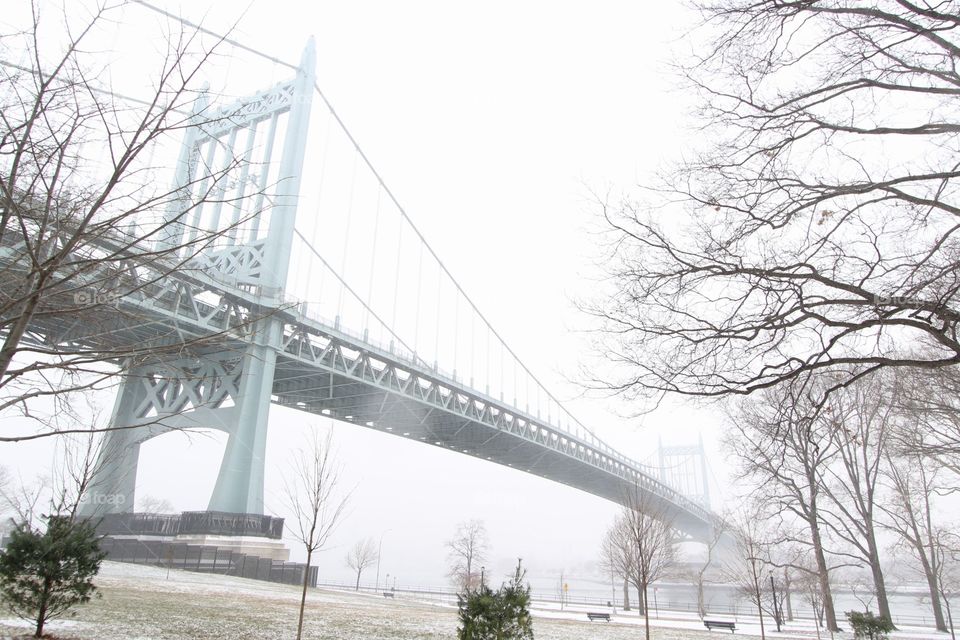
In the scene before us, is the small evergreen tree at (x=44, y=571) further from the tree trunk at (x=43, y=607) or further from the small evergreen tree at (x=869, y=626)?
the small evergreen tree at (x=869, y=626)

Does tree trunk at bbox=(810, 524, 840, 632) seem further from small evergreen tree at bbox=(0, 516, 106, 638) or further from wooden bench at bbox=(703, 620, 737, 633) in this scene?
small evergreen tree at bbox=(0, 516, 106, 638)

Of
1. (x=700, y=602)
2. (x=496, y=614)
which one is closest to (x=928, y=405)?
(x=496, y=614)

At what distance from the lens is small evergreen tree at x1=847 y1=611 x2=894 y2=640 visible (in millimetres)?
11391

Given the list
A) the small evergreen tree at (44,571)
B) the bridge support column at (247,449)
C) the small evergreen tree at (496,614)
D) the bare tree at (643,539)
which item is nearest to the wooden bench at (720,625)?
the bare tree at (643,539)

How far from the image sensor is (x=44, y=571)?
6406 mm

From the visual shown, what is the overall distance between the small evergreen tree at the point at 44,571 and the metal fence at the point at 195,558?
14259 mm

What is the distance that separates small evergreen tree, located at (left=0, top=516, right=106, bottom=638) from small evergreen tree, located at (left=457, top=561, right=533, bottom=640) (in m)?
4.54

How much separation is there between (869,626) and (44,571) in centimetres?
1425

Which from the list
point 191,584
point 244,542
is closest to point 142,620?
point 191,584

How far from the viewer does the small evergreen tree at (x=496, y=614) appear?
5.97 meters

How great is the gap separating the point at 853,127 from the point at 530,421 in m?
37.9

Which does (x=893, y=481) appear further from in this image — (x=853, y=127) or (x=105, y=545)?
(x=105, y=545)

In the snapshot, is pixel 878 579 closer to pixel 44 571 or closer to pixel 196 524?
pixel 44 571

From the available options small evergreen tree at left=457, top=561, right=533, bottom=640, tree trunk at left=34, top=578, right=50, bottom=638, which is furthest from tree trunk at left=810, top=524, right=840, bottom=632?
tree trunk at left=34, top=578, right=50, bottom=638
